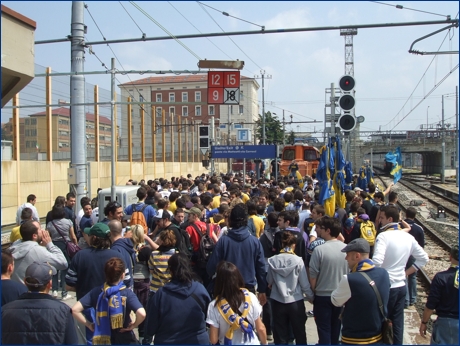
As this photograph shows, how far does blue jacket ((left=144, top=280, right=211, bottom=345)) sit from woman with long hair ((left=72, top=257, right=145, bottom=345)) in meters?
0.16

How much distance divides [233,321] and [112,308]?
1117 mm

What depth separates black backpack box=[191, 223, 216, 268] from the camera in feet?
22.5

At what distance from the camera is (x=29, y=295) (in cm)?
396

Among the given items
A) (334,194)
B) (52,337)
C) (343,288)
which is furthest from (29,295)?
(334,194)

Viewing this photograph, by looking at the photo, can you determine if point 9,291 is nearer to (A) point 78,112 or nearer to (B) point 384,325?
(B) point 384,325

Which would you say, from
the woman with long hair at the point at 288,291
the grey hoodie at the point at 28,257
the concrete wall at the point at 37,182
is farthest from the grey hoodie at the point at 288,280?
the concrete wall at the point at 37,182

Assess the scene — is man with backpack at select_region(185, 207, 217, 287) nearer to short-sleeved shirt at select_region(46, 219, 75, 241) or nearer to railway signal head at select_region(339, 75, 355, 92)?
short-sleeved shirt at select_region(46, 219, 75, 241)

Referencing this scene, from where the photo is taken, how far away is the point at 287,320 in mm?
5605

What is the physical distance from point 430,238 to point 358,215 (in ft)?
36.4

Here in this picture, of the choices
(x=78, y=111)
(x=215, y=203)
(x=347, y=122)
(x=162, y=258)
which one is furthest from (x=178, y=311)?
(x=78, y=111)

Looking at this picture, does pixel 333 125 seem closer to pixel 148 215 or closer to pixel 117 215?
pixel 148 215

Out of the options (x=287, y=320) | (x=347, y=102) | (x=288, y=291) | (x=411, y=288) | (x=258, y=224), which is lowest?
(x=411, y=288)

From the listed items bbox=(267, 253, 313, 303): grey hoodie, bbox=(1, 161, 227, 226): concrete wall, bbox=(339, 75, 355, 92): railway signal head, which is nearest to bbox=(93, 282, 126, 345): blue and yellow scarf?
bbox=(267, 253, 313, 303): grey hoodie

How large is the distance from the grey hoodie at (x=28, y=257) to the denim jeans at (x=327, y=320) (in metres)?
2.90
